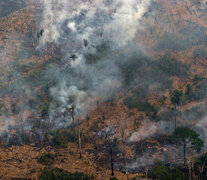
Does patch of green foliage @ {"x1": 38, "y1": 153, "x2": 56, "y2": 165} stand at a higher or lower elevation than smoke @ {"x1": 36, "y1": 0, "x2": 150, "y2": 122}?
lower

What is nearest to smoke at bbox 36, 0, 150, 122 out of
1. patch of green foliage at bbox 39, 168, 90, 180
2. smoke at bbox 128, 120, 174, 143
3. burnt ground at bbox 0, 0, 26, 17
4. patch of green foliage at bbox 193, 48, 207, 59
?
burnt ground at bbox 0, 0, 26, 17

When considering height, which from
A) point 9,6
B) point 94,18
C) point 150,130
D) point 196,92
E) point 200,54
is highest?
point 9,6

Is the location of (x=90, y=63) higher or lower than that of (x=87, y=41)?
lower

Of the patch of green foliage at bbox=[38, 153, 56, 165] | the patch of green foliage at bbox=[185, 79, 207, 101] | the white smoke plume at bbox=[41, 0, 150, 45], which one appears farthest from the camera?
the white smoke plume at bbox=[41, 0, 150, 45]

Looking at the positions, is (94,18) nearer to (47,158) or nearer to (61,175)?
(47,158)

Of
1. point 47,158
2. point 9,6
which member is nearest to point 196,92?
point 47,158

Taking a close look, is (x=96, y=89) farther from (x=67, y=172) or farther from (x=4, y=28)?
(x=4, y=28)

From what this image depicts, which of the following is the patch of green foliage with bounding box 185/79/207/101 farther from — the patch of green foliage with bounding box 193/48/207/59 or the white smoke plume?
the white smoke plume

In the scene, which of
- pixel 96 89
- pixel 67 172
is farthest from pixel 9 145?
pixel 96 89

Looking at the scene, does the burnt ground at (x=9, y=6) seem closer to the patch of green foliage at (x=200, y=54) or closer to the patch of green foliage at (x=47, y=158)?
the patch of green foliage at (x=200, y=54)
